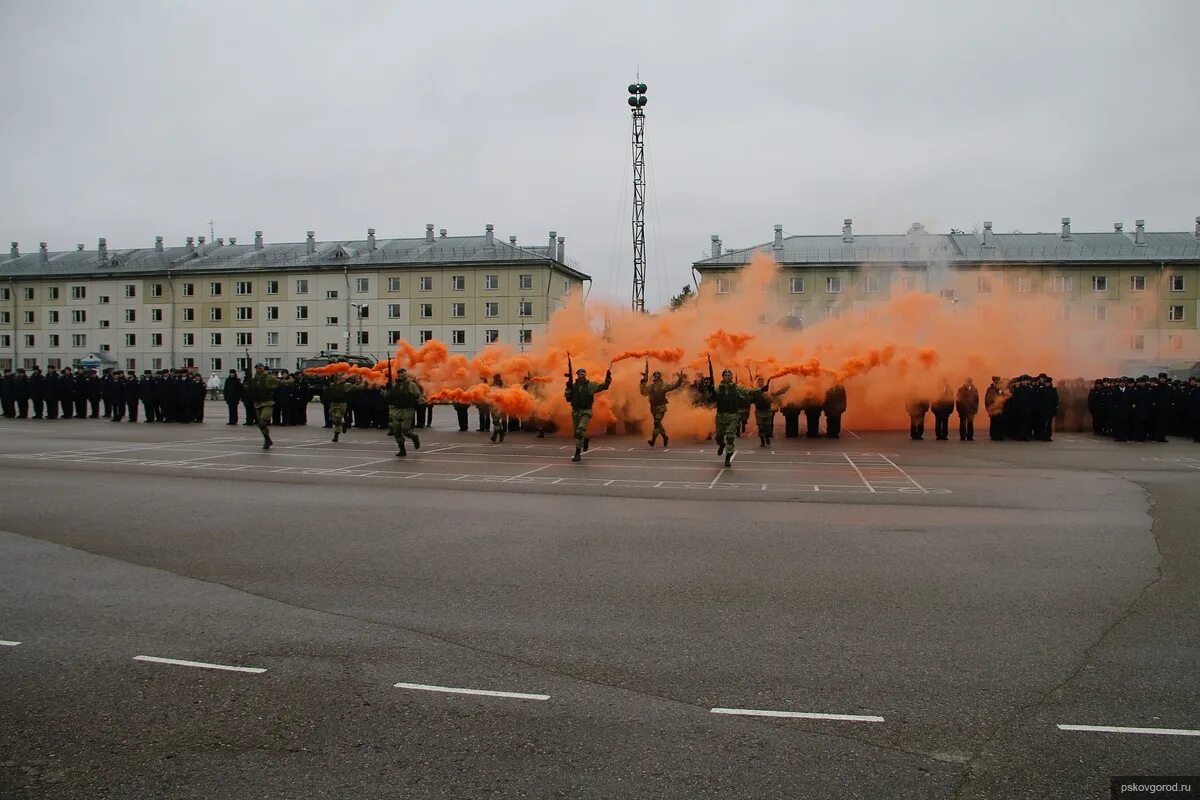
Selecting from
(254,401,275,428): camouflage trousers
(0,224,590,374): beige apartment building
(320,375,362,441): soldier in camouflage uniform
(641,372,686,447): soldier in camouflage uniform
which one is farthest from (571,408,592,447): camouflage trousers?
(0,224,590,374): beige apartment building

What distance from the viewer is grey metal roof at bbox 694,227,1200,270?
156ft

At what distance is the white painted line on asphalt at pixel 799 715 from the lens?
4.77 m

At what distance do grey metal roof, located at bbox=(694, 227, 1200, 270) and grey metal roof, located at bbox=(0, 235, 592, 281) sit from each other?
17.9m

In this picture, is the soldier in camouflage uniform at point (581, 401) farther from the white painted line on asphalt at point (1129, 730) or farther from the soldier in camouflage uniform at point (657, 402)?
the white painted line on asphalt at point (1129, 730)

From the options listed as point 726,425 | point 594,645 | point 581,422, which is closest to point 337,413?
point 581,422

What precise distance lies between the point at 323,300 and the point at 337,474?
176 feet

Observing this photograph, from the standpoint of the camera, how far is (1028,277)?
39219mm

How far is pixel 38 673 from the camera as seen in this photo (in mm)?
5492

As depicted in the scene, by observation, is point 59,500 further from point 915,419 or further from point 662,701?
point 915,419

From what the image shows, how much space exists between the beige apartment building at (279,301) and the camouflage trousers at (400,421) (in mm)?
42243

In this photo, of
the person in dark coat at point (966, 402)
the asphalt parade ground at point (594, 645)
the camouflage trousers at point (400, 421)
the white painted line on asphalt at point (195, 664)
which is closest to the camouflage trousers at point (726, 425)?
the asphalt parade ground at point (594, 645)

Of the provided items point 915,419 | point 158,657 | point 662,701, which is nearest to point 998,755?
point 662,701

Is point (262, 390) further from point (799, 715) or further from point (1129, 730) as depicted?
point (1129, 730)

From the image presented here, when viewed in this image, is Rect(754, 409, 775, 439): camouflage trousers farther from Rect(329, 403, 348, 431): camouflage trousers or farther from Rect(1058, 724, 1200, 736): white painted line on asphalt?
Rect(1058, 724, 1200, 736): white painted line on asphalt
